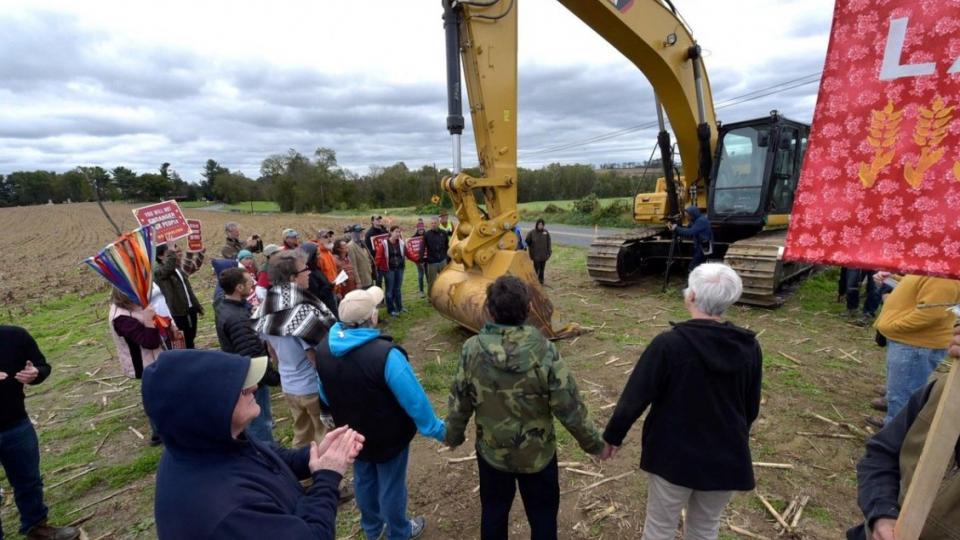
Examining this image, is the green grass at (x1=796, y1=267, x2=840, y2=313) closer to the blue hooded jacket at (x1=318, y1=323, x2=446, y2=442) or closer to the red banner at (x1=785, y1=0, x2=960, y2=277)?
the red banner at (x1=785, y1=0, x2=960, y2=277)

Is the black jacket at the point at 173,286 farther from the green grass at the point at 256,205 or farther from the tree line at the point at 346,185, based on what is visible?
the green grass at the point at 256,205

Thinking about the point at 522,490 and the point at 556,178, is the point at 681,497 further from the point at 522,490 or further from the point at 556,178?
the point at 556,178

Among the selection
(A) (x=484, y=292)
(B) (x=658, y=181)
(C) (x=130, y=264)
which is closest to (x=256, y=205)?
(B) (x=658, y=181)

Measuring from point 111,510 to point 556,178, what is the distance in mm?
55086

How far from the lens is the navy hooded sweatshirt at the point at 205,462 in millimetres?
1429

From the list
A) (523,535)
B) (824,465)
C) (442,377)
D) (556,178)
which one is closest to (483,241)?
(442,377)

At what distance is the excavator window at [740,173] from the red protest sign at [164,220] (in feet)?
32.1

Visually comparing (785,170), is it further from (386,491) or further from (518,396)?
(386,491)

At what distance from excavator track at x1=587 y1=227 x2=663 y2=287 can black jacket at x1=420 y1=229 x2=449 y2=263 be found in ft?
11.5

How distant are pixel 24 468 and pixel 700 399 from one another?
187 inches

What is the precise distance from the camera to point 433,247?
9969mm

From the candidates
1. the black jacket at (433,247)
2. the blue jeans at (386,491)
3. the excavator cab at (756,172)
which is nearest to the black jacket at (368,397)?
the blue jeans at (386,491)

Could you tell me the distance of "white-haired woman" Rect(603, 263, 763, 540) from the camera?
218 cm

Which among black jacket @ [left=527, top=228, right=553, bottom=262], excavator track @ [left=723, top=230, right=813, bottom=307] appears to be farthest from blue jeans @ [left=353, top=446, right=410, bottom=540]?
black jacket @ [left=527, top=228, right=553, bottom=262]
